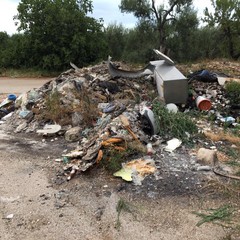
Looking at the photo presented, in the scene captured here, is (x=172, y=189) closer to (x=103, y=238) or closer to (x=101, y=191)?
(x=101, y=191)

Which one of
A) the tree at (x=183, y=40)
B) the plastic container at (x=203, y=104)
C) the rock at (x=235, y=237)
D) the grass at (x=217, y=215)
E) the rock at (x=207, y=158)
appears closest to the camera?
the rock at (x=235, y=237)

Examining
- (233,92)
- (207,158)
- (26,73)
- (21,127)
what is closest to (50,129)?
(21,127)

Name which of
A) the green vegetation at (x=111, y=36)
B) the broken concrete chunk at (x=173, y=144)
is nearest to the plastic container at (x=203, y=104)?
the broken concrete chunk at (x=173, y=144)

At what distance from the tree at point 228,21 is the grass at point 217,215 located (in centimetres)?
1972

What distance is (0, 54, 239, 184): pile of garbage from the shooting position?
15.2ft

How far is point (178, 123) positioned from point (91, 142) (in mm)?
1522

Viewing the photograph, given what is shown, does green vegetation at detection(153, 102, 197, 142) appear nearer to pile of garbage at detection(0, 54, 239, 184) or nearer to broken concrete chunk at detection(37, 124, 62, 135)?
pile of garbage at detection(0, 54, 239, 184)

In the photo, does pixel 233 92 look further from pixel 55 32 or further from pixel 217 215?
pixel 55 32

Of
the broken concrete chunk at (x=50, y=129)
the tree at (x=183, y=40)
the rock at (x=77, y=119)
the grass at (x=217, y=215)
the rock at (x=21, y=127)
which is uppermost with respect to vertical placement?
the tree at (x=183, y=40)

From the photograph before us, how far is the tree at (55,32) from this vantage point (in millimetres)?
18312

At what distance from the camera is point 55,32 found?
60.5ft

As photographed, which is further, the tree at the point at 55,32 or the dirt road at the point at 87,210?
the tree at the point at 55,32

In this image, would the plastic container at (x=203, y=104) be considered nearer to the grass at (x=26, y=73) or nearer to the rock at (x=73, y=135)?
the rock at (x=73, y=135)

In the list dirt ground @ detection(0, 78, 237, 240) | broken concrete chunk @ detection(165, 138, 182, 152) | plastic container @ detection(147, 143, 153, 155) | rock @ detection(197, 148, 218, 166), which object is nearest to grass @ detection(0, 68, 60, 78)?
dirt ground @ detection(0, 78, 237, 240)
